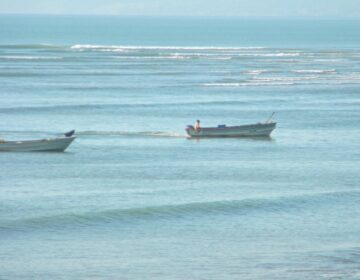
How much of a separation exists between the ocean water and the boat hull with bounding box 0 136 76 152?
0.33 meters

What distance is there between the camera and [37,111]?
177 feet

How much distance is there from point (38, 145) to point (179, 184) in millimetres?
7999

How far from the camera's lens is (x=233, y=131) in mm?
45281

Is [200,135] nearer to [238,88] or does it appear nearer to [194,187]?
[194,187]

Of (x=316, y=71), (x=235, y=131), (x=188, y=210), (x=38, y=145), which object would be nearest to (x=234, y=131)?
(x=235, y=131)

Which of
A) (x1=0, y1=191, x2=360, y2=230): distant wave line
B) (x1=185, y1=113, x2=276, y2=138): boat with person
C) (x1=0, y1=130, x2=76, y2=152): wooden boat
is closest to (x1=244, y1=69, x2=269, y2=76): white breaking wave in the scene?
(x1=185, y1=113, x2=276, y2=138): boat with person

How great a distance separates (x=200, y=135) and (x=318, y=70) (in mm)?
38178

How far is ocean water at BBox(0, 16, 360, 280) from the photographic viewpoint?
83.4ft

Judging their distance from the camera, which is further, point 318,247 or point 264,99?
point 264,99

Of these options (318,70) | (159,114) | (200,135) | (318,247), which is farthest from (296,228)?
(318,70)

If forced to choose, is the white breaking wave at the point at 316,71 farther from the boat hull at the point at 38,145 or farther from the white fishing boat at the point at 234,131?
the boat hull at the point at 38,145

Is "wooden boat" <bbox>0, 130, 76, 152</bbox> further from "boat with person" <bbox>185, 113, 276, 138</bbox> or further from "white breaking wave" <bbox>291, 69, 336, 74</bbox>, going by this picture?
"white breaking wave" <bbox>291, 69, 336, 74</bbox>

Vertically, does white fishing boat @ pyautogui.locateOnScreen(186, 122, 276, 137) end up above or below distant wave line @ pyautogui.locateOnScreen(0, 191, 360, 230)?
above

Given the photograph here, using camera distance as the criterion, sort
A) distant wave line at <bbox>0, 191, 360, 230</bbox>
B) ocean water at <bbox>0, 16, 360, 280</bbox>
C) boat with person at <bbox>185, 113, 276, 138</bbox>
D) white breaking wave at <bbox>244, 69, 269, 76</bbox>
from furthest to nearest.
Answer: white breaking wave at <bbox>244, 69, 269, 76</bbox>
boat with person at <bbox>185, 113, 276, 138</bbox>
distant wave line at <bbox>0, 191, 360, 230</bbox>
ocean water at <bbox>0, 16, 360, 280</bbox>
